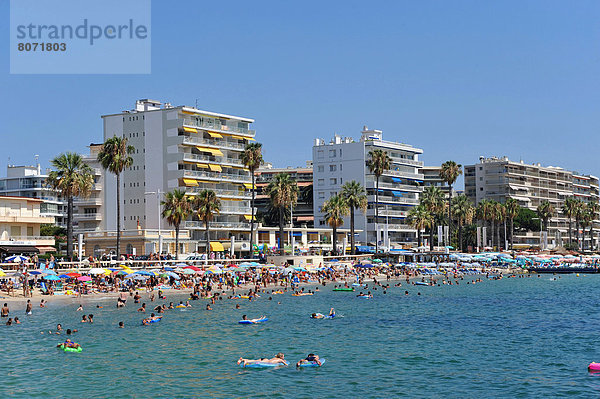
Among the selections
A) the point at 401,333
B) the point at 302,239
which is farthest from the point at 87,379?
the point at 302,239

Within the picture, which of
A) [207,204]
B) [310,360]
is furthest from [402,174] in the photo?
[310,360]

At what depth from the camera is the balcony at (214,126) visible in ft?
320

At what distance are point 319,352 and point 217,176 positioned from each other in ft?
218

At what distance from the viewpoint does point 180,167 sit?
317 ft

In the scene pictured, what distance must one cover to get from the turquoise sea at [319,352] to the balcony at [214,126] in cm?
4507

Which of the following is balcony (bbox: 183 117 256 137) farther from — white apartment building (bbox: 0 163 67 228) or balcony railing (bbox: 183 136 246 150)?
white apartment building (bbox: 0 163 67 228)

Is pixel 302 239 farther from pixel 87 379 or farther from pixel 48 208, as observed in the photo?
pixel 87 379

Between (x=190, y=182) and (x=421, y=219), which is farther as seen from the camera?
(x=421, y=219)

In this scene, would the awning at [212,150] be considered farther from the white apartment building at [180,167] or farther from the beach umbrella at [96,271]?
the beach umbrella at [96,271]

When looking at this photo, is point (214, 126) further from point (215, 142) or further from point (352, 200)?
point (352, 200)

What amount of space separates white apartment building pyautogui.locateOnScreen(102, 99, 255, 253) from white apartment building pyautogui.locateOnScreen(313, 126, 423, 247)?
95.1 feet

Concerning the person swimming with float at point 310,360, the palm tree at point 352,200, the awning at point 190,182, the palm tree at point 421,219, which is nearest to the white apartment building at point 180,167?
the awning at point 190,182

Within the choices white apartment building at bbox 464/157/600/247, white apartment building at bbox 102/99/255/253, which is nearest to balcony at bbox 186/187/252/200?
white apartment building at bbox 102/99/255/253

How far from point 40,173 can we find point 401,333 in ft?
325
